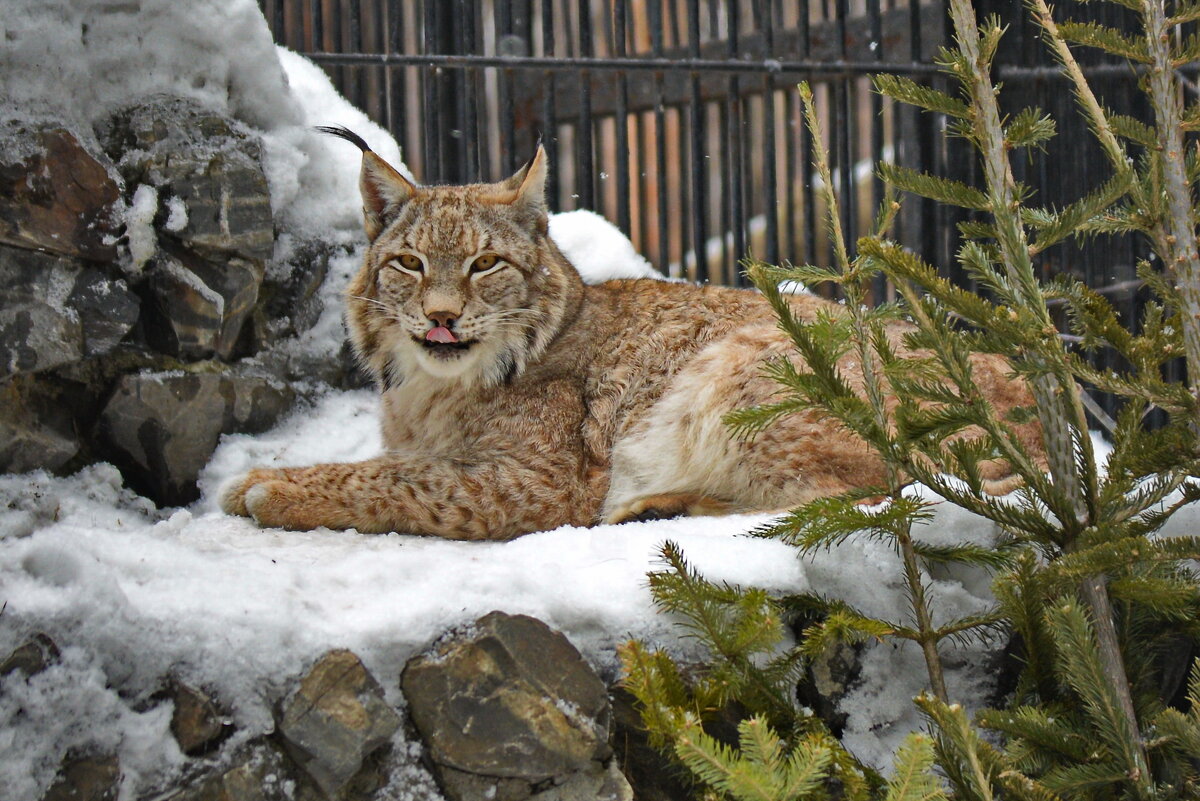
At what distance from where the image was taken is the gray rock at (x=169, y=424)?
3865 mm

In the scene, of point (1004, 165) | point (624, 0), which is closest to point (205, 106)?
point (624, 0)

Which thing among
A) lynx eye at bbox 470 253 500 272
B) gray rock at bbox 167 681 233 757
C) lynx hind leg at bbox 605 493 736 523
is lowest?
gray rock at bbox 167 681 233 757

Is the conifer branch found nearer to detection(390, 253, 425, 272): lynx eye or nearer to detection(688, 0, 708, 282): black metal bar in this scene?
detection(390, 253, 425, 272): lynx eye

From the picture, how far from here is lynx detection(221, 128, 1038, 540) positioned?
3.48 metres

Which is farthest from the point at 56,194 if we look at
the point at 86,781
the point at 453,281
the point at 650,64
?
the point at 650,64

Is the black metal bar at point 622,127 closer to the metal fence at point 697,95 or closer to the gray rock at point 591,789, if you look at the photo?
the metal fence at point 697,95

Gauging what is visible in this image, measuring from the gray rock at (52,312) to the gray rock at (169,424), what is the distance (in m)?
0.22

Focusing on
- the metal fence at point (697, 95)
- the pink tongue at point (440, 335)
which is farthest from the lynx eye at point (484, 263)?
the metal fence at point (697, 95)

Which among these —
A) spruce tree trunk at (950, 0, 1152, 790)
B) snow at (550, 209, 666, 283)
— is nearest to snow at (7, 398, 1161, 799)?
spruce tree trunk at (950, 0, 1152, 790)

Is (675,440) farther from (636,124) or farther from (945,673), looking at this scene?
(636,124)

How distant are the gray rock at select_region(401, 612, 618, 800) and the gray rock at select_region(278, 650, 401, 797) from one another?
0.27 feet

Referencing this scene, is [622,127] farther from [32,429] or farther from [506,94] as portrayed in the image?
[32,429]

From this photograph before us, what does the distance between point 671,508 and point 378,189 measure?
1.62m

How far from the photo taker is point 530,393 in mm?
3887
